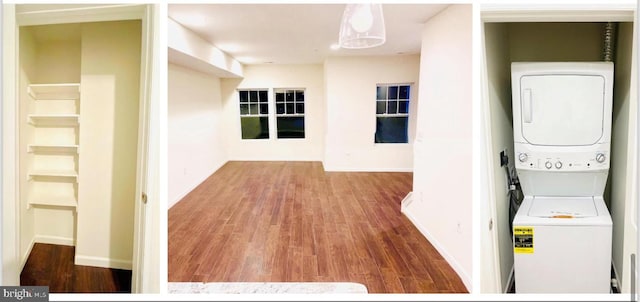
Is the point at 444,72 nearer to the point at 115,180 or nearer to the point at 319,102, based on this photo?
the point at 115,180

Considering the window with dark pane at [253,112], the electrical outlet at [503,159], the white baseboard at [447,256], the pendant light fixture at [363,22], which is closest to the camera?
the pendant light fixture at [363,22]

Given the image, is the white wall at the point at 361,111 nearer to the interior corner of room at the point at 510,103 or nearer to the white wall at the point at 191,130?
the white wall at the point at 191,130

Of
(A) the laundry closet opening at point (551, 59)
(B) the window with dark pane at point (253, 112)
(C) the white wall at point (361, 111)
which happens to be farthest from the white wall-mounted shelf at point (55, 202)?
(B) the window with dark pane at point (253, 112)

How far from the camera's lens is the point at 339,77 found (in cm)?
597

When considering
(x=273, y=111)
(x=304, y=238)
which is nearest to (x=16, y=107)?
(x=304, y=238)

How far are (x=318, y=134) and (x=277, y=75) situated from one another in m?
1.51

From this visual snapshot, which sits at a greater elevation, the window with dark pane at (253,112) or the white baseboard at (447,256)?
the window with dark pane at (253,112)

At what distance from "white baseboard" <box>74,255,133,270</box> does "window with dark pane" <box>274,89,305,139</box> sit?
5076 millimetres

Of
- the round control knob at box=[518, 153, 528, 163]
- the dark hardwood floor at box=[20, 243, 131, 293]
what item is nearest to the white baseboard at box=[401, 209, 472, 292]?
the round control knob at box=[518, 153, 528, 163]

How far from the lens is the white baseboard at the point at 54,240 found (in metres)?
2.77

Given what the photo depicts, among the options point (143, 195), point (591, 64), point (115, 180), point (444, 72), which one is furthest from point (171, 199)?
point (591, 64)

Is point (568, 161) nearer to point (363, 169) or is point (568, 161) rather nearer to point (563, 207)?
point (563, 207)
